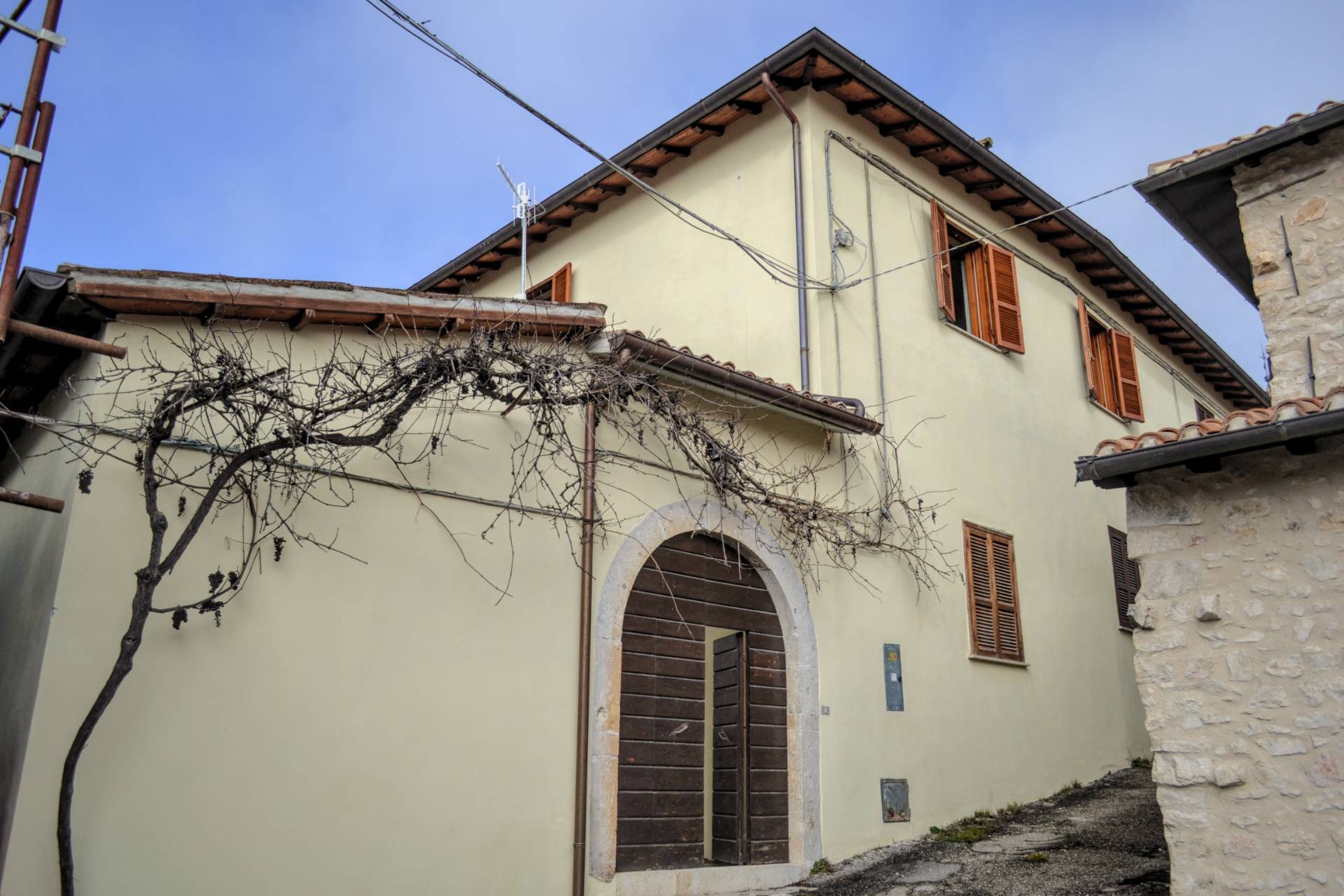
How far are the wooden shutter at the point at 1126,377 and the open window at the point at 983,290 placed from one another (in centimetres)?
246

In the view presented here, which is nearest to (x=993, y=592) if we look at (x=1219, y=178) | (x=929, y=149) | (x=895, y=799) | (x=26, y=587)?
(x=895, y=799)

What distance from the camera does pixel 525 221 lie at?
11391mm

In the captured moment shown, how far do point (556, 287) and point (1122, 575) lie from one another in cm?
673

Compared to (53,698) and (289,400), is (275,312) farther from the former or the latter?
(53,698)

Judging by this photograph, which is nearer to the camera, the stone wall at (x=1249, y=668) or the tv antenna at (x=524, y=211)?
the stone wall at (x=1249, y=668)

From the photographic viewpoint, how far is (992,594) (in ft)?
31.0

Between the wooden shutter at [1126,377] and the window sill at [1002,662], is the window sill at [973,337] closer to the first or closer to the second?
the wooden shutter at [1126,377]

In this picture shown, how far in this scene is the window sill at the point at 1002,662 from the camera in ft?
29.6

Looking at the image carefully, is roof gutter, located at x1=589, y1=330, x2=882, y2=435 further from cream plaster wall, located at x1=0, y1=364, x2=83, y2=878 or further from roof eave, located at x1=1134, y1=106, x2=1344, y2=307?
cream plaster wall, located at x1=0, y1=364, x2=83, y2=878

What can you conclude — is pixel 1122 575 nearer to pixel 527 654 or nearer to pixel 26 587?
pixel 527 654

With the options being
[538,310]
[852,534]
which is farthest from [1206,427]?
[538,310]

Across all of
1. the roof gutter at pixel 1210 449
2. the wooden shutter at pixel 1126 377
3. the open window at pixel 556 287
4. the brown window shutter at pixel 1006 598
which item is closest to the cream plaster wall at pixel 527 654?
the brown window shutter at pixel 1006 598

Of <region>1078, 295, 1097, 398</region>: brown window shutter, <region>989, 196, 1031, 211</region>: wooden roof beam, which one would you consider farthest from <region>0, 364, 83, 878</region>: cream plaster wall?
<region>1078, 295, 1097, 398</region>: brown window shutter

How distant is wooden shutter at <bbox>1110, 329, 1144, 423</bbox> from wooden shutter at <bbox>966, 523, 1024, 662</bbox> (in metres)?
3.82
